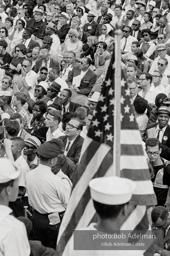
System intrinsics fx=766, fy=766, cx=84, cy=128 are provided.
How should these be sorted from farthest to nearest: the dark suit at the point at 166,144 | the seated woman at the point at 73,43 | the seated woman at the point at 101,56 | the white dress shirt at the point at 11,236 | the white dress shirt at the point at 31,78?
the seated woman at the point at 73,43 → the seated woman at the point at 101,56 → the white dress shirt at the point at 31,78 → the dark suit at the point at 166,144 → the white dress shirt at the point at 11,236

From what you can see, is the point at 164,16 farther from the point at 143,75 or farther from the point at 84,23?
the point at 143,75

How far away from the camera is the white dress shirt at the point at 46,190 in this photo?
289 inches

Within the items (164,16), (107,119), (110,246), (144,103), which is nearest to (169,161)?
(144,103)

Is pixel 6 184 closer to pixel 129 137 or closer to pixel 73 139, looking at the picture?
pixel 129 137

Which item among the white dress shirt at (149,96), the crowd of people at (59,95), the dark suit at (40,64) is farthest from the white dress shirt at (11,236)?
the dark suit at (40,64)

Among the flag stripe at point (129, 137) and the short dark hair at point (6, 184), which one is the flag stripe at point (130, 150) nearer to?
the flag stripe at point (129, 137)

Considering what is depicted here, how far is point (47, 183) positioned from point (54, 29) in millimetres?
12001

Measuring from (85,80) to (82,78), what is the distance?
0.17 meters

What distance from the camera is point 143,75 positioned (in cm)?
1306

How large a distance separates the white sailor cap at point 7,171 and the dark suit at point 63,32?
46.0 feet

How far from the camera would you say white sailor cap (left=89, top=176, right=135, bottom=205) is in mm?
4047

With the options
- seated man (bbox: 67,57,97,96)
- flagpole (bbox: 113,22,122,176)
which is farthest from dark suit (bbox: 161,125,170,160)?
flagpole (bbox: 113,22,122,176)

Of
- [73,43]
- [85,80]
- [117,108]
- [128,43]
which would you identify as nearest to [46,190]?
[117,108]

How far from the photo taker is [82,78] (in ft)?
46.8
